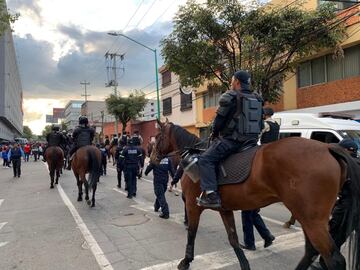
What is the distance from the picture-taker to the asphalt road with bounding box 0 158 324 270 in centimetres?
601

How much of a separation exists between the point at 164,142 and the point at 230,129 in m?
1.91

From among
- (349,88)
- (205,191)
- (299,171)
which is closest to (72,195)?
(205,191)

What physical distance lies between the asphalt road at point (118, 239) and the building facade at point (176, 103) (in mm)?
23034

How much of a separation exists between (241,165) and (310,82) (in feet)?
54.7

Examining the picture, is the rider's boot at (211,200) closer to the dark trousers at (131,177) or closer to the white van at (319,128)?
the white van at (319,128)

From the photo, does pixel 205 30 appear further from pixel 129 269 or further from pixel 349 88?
pixel 129 269

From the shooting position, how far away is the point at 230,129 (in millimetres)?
5184

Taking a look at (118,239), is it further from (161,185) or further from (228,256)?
(161,185)

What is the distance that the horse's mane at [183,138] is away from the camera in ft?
21.3

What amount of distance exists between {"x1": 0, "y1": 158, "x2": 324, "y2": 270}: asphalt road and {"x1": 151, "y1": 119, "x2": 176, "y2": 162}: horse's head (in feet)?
5.05

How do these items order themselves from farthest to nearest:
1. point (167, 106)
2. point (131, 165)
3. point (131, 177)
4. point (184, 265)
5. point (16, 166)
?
1. point (167, 106)
2. point (16, 166)
3. point (131, 177)
4. point (131, 165)
5. point (184, 265)

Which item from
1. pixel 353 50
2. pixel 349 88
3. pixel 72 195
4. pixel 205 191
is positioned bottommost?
pixel 72 195

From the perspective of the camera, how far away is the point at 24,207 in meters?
11.6

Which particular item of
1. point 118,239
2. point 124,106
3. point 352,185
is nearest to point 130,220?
point 118,239
